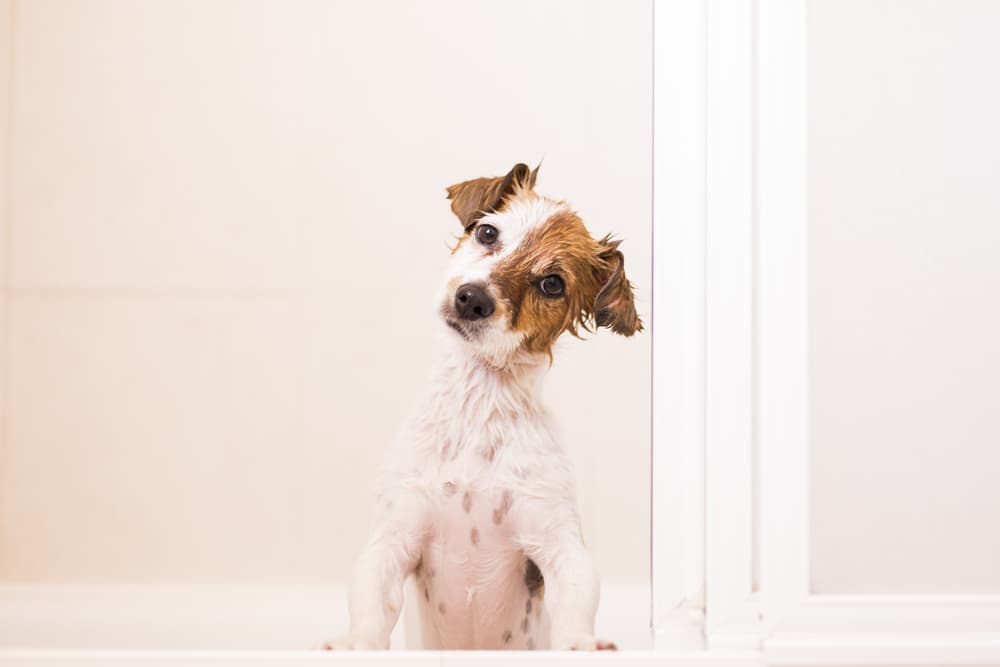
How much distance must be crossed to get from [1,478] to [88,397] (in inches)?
7.0

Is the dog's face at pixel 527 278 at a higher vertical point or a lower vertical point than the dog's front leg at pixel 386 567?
higher

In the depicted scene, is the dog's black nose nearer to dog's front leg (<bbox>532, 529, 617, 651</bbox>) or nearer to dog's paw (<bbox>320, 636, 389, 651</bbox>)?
dog's front leg (<bbox>532, 529, 617, 651</bbox>)

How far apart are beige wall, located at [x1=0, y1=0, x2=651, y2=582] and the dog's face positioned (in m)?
0.06

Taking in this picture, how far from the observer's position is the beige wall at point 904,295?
34.9 inches

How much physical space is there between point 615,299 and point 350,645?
22.0 inches

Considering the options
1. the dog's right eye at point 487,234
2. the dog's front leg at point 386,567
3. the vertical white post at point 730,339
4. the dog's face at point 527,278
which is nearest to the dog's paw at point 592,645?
the vertical white post at point 730,339

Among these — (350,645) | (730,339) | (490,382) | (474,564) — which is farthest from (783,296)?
(350,645)

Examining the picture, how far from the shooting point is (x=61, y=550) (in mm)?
1167

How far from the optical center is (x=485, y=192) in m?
1.13

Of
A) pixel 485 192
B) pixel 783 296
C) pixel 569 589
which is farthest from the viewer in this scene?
pixel 485 192

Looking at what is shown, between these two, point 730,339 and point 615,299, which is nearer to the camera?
point 730,339

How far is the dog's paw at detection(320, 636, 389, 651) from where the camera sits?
95 centimetres

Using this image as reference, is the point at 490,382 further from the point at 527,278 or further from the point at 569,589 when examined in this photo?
the point at 569,589

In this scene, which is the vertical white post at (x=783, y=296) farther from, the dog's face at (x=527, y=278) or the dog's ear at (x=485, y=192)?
the dog's ear at (x=485, y=192)
